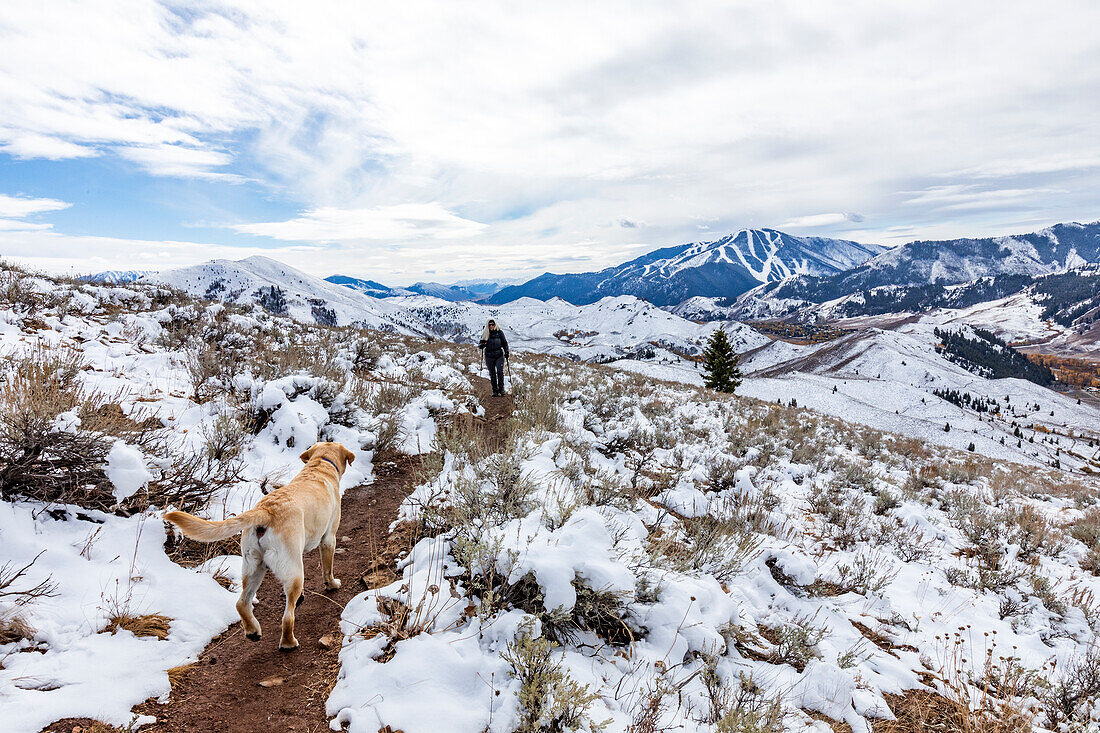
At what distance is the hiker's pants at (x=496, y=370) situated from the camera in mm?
11898

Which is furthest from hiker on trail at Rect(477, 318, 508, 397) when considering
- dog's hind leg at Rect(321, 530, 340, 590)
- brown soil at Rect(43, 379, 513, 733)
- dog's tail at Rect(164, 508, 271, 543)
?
dog's tail at Rect(164, 508, 271, 543)

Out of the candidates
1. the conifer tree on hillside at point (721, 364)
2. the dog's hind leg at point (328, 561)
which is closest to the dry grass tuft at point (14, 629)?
the dog's hind leg at point (328, 561)

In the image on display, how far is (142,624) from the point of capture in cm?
289

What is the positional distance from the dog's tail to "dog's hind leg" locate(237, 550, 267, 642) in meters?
0.28

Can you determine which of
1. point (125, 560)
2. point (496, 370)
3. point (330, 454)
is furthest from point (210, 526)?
point (496, 370)

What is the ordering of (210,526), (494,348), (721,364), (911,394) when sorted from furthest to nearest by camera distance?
(911,394) → (721,364) → (494,348) → (210,526)

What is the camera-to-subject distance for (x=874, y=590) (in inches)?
189

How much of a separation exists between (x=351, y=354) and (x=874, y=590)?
12.5 metres

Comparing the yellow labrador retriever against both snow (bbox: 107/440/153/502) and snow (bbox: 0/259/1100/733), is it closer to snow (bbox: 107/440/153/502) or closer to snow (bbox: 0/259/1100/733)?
snow (bbox: 0/259/1100/733)

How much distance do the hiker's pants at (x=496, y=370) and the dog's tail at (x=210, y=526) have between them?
8.94 m

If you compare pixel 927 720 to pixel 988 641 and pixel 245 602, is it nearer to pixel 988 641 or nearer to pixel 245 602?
pixel 988 641

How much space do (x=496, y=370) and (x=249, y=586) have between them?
30.0ft

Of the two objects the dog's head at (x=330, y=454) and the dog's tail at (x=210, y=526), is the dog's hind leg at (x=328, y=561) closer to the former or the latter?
the dog's head at (x=330, y=454)

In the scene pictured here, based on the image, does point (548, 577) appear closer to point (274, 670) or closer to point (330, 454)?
point (274, 670)
